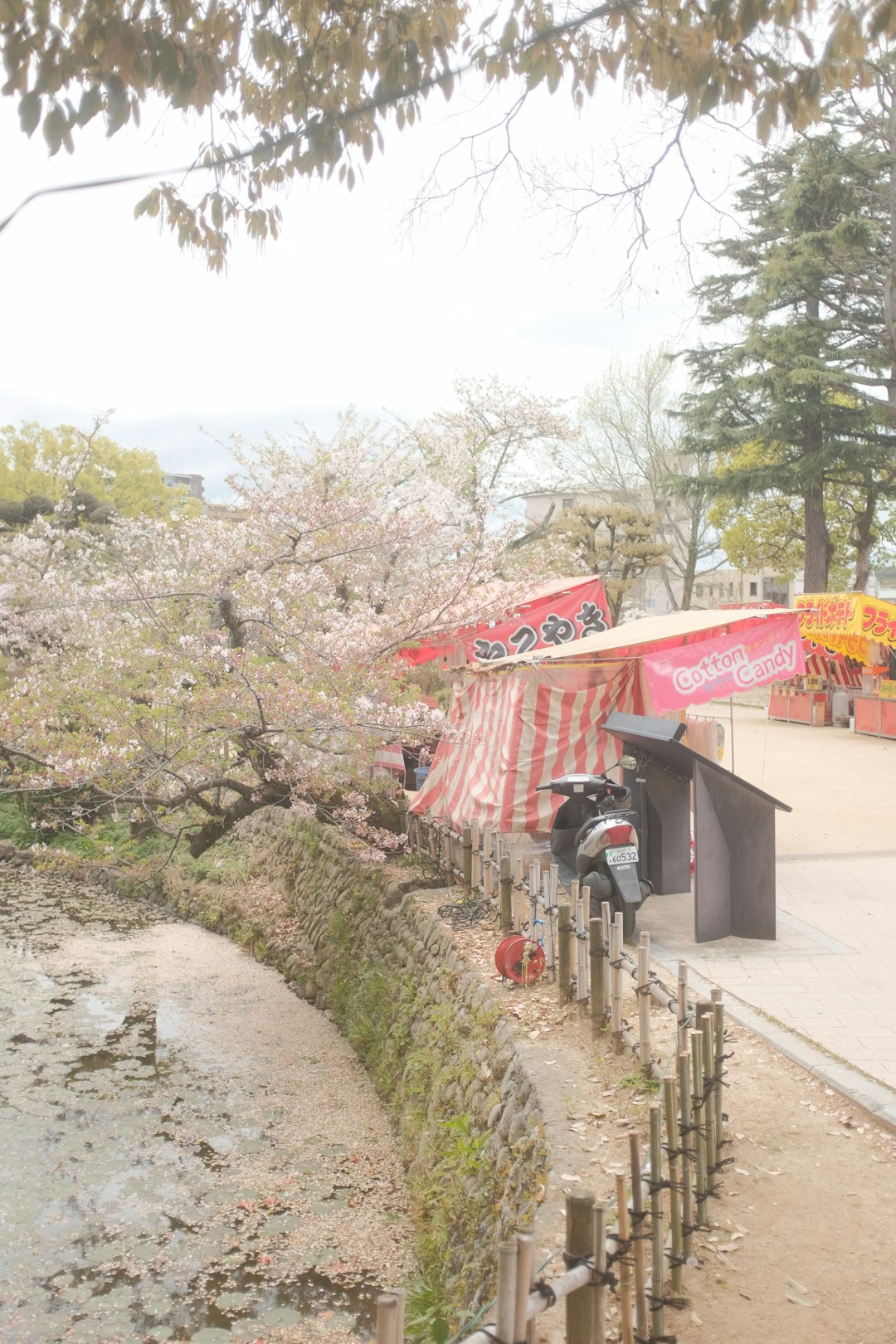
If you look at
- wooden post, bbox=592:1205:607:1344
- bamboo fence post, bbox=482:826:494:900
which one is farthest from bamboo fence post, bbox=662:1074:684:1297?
bamboo fence post, bbox=482:826:494:900

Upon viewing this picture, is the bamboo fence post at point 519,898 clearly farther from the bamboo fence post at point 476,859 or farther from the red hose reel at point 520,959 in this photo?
the red hose reel at point 520,959

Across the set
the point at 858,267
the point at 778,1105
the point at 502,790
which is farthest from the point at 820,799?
the point at 778,1105

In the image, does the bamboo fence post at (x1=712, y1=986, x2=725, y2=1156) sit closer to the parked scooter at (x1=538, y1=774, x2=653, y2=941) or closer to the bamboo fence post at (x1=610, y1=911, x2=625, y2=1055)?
the bamboo fence post at (x1=610, y1=911, x2=625, y2=1055)

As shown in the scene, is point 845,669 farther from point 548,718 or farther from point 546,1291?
point 546,1291

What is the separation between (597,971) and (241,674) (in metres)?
4.67

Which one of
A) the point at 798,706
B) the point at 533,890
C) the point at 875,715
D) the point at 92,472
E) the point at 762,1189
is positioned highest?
the point at 92,472

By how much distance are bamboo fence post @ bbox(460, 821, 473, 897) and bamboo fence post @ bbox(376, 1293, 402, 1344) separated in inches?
262

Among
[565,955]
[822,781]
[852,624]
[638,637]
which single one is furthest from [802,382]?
[565,955]

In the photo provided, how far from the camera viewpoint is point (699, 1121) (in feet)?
13.2

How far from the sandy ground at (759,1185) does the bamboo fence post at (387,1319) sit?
0.91 meters

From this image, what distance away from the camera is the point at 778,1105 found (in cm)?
485

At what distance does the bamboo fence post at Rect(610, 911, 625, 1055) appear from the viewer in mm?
5504

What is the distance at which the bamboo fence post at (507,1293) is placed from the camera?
8.59 feet

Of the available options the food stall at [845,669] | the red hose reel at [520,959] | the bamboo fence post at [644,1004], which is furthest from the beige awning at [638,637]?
the food stall at [845,669]
